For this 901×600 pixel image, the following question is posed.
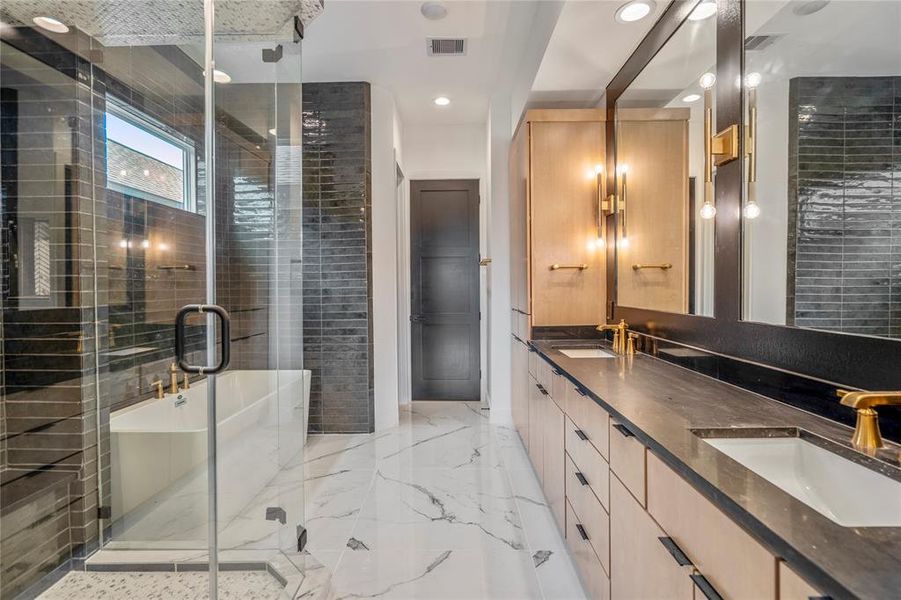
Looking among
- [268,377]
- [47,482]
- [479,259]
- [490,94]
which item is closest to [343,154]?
[490,94]

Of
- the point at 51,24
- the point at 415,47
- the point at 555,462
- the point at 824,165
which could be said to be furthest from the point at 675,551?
the point at 415,47

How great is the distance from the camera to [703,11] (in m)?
1.82

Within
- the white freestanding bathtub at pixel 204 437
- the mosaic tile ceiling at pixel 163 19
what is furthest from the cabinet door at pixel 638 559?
the mosaic tile ceiling at pixel 163 19

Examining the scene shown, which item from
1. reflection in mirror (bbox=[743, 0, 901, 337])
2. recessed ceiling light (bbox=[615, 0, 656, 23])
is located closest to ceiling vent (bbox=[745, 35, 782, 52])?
reflection in mirror (bbox=[743, 0, 901, 337])

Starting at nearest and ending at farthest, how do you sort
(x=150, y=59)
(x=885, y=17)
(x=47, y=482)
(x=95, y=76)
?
(x=885, y=17), (x=47, y=482), (x=95, y=76), (x=150, y=59)

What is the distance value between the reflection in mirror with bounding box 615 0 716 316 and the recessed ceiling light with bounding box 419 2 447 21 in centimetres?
128

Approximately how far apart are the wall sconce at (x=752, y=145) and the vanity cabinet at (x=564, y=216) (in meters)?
1.35

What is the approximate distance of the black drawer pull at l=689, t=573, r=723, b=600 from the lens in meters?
0.80

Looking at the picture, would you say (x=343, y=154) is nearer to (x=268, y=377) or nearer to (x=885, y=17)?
(x=268, y=377)

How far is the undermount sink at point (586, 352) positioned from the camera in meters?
2.38

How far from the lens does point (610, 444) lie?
137 centimetres

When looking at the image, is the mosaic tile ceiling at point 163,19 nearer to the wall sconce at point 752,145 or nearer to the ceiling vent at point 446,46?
the ceiling vent at point 446,46

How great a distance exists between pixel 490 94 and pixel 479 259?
1.63m

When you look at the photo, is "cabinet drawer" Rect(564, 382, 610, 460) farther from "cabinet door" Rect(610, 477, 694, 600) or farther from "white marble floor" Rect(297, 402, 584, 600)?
"white marble floor" Rect(297, 402, 584, 600)
